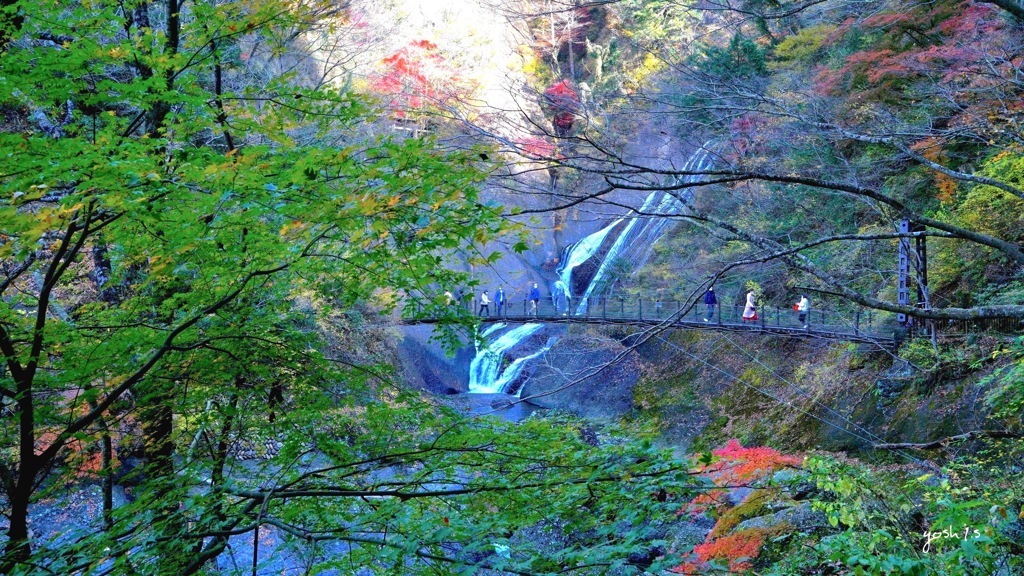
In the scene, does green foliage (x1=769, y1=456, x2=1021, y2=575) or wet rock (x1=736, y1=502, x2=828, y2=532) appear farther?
wet rock (x1=736, y1=502, x2=828, y2=532)

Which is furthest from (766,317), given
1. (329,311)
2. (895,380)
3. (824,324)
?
(329,311)

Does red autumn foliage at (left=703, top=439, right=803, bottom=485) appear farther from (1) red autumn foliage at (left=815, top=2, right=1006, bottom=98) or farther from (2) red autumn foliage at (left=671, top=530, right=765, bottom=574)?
(1) red autumn foliage at (left=815, top=2, right=1006, bottom=98)

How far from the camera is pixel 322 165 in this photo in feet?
10.8

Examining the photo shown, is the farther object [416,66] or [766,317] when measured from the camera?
[416,66]

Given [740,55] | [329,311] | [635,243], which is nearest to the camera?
[329,311]

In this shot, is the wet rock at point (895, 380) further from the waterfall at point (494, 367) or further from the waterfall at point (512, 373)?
the waterfall at point (494, 367)

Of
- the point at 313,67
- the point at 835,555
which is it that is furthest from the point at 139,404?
the point at 313,67

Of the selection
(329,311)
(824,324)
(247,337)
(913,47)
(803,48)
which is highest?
(803,48)

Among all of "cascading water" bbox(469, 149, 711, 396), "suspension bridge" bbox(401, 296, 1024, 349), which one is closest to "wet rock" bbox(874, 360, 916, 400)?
"suspension bridge" bbox(401, 296, 1024, 349)

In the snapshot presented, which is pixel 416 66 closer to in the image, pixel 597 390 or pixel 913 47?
pixel 597 390

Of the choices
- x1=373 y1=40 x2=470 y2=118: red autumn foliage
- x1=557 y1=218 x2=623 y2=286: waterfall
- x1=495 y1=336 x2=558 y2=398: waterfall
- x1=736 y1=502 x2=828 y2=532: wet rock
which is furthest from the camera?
x1=557 y1=218 x2=623 y2=286: waterfall

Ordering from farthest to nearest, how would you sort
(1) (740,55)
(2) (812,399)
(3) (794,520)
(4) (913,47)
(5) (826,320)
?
1. (5) (826,320)
2. (1) (740,55)
3. (2) (812,399)
4. (4) (913,47)
5. (3) (794,520)

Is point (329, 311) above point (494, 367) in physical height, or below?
above

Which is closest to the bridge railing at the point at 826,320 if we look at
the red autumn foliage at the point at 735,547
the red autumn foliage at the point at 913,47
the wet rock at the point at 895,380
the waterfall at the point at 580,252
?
the wet rock at the point at 895,380
